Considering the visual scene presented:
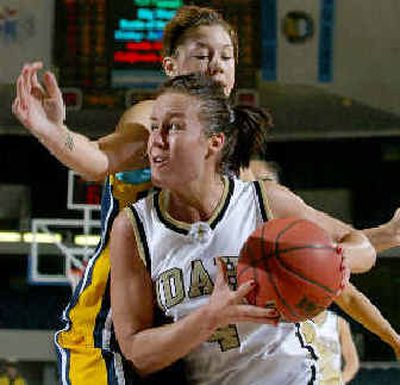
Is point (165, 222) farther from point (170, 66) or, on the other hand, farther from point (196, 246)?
point (170, 66)

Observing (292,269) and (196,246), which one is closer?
(292,269)

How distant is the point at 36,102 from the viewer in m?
2.83

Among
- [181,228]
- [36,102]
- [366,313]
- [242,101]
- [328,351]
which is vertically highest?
[36,102]

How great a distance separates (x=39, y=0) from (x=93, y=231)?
176 cm

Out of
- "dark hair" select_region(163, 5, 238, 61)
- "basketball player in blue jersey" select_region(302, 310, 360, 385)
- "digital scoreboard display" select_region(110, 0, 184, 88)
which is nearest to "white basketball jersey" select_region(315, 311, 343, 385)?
"basketball player in blue jersey" select_region(302, 310, 360, 385)

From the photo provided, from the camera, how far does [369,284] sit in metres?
8.78

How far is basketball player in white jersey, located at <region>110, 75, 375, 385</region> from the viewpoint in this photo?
2.70 meters

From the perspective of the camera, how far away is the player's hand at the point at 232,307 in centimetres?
243

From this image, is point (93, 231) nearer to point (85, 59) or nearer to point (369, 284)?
point (85, 59)

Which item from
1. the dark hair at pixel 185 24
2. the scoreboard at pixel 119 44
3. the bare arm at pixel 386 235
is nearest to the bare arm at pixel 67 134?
the dark hair at pixel 185 24

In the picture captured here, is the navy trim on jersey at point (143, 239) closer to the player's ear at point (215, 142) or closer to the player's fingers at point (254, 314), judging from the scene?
the player's ear at point (215, 142)

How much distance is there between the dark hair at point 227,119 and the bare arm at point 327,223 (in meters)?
0.19

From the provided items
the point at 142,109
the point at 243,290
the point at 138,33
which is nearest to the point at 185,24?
the point at 142,109

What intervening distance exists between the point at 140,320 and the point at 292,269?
433mm
